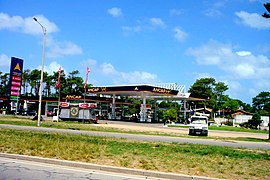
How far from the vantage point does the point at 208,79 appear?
115625 millimetres

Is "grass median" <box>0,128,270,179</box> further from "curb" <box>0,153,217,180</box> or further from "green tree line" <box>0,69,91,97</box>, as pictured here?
"green tree line" <box>0,69,91,97</box>

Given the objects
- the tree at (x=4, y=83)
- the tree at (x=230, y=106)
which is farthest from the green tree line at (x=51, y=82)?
the tree at (x=230, y=106)

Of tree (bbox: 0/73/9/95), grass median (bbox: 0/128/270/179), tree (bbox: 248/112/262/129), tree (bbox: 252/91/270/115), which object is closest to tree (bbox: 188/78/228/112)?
tree (bbox: 252/91/270/115)

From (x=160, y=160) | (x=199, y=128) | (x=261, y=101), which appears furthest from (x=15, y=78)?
(x=261, y=101)

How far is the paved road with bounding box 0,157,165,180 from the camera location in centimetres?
833

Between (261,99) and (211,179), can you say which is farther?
(261,99)

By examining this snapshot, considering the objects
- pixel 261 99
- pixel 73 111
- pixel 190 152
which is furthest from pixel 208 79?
pixel 190 152

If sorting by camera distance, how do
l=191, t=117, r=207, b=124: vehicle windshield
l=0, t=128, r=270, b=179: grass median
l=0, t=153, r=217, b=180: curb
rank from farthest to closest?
l=191, t=117, r=207, b=124: vehicle windshield → l=0, t=128, r=270, b=179: grass median → l=0, t=153, r=217, b=180: curb

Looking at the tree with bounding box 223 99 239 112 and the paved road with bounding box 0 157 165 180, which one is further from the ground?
the tree with bounding box 223 99 239 112

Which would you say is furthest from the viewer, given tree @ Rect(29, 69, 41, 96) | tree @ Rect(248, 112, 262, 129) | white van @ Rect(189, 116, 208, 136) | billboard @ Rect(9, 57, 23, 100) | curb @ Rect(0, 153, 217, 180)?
tree @ Rect(29, 69, 41, 96)

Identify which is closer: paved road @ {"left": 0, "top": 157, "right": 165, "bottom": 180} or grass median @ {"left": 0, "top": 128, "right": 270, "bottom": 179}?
paved road @ {"left": 0, "top": 157, "right": 165, "bottom": 180}

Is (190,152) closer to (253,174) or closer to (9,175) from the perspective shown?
(253,174)

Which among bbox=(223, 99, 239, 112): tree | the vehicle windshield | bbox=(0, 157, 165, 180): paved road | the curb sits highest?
bbox=(223, 99, 239, 112): tree

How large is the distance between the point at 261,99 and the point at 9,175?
143 m
